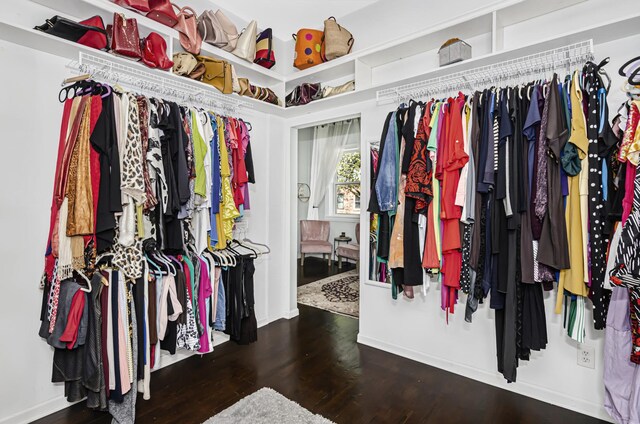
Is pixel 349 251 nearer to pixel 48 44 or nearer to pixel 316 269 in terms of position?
pixel 316 269

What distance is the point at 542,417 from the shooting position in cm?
197

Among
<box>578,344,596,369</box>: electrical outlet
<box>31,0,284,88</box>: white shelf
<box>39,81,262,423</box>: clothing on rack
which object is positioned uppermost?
<box>31,0,284,88</box>: white shelf

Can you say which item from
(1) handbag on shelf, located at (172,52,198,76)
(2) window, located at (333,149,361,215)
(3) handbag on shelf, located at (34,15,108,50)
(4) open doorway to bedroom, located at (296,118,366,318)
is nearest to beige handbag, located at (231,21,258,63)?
(1) handbag on shelf, located at (172,52,198,76)

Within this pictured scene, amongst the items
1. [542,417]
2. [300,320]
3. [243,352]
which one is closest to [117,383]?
[243,352]

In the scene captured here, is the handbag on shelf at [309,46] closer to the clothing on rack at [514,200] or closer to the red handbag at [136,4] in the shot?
the clothing on rack at [514,200]

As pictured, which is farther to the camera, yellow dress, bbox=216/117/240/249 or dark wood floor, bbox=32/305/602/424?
yellow dress, bbox=216/117/240/249

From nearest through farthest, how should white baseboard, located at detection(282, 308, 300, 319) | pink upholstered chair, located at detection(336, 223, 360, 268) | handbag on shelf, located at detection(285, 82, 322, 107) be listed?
handbag on shelf, located at detection(285, 82, 322, 107) → white baseboard, located at detection(282, 308, 300, 319) → pink upholstered chair, located at detection(336, 223, 360, 268)

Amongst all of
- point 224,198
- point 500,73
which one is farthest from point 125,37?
point 500,73

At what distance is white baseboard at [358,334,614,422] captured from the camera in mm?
1982

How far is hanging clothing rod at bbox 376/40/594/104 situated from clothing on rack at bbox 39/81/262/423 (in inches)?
59.8

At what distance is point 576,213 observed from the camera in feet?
5.80

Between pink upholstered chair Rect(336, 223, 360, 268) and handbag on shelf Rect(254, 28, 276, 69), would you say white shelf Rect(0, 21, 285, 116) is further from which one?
pink upholstered chair Rect(336, 223, 360, 268)

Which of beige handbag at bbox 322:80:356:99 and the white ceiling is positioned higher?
the white ceiling

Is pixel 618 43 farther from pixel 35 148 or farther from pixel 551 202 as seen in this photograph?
pixel 35 148
